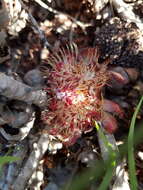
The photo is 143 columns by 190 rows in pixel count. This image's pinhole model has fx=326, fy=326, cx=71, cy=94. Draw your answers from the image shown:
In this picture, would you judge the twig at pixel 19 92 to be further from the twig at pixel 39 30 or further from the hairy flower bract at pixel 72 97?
the twig at pixel 39 30

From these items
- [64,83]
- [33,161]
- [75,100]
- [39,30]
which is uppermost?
[39,30]

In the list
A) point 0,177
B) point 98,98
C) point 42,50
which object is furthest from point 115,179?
point 42,50

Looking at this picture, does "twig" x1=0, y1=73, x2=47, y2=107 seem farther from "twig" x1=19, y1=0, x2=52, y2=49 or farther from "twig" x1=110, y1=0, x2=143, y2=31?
"twig" x1=110, y1=0, x2=143, y2=31

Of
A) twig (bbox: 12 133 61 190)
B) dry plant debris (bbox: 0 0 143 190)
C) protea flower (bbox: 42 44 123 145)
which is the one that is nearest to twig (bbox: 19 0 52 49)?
dry plant debris (bbox: 0 0 143 190)

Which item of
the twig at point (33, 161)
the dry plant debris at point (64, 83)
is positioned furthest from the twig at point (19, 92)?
the twig at point (33, 161)

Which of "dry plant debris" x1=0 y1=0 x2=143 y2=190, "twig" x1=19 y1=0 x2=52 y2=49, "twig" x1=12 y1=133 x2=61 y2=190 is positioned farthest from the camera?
"twig" x1=19 y1=0 x2=52 y2=49

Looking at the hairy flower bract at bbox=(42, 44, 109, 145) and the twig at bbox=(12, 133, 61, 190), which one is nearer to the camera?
the twig at bbox=(12, 133, 61, 190)

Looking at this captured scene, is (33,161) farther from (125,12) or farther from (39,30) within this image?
(125,12)

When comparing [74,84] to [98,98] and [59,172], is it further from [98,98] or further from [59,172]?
[59,172]

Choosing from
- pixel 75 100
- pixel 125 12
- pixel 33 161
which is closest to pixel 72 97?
pixel 75 100
